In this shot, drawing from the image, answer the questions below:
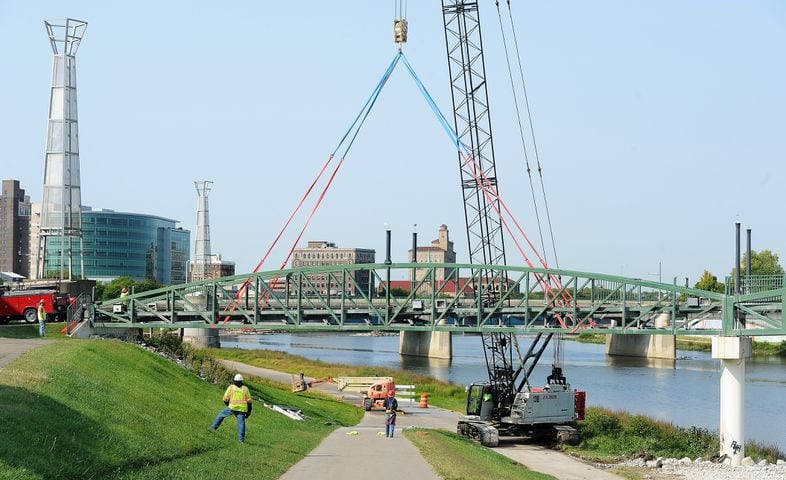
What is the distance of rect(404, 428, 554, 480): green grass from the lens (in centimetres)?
2561

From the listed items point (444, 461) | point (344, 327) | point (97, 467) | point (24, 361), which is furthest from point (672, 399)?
point (97, 467)

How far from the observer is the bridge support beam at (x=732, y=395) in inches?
1686

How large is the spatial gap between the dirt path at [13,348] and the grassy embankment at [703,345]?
80.4 metres

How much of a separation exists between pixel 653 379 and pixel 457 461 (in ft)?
238

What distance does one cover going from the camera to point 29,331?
45.1 metres

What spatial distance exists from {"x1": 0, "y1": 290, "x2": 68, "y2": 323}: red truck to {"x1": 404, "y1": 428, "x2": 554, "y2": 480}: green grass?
74.9 feet

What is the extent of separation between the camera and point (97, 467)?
17.4m

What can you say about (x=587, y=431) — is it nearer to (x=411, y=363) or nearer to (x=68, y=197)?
(x=68, y=197)

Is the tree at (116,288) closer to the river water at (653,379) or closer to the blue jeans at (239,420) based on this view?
the river water at (653,379)

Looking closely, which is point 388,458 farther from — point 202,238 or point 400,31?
point 202,238

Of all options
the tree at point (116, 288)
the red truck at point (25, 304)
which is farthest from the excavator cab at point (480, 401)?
the tree at point (116, 288)

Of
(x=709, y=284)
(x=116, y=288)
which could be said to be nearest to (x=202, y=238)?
(x=116, y=288)

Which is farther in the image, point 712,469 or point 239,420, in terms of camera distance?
point 712,469

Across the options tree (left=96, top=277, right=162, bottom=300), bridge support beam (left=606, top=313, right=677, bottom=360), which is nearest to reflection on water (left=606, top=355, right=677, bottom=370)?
bridge support beam (left=606, top=313, right=677, bottom=360)
